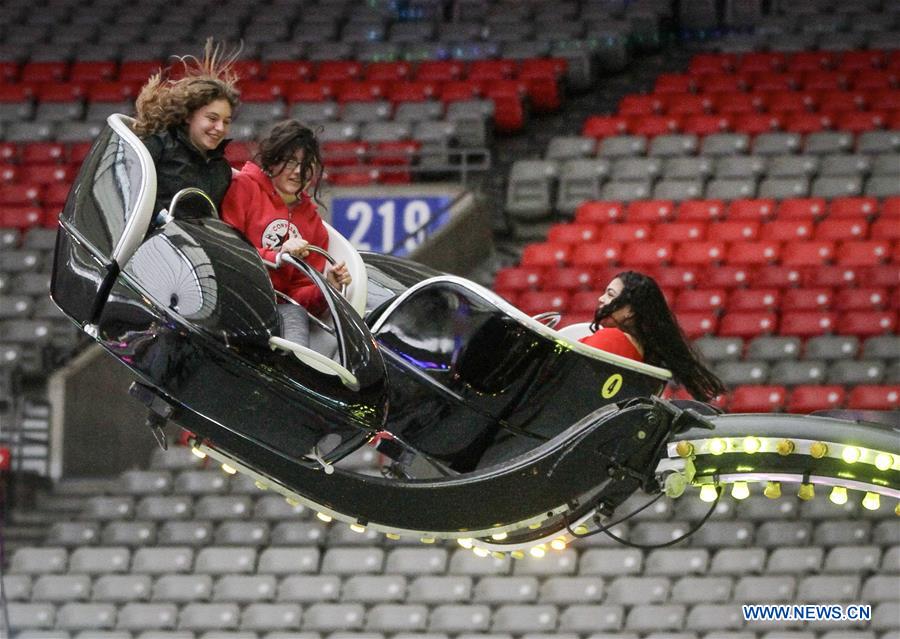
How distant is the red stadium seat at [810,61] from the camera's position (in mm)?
15305

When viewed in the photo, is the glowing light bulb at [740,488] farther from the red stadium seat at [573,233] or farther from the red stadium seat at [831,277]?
the red stadium seat at [573,233]

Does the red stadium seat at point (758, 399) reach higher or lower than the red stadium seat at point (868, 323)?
lower

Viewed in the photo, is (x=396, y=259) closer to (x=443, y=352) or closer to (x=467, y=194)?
(x=443, y=352)

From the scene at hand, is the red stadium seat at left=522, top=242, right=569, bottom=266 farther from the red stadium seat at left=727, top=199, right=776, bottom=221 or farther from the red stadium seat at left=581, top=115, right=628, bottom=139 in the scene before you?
the red stadium seat at left=581, top=115, right=628, bottom=139

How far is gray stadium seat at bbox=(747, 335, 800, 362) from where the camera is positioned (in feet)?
37.9

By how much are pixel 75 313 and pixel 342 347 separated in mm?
777

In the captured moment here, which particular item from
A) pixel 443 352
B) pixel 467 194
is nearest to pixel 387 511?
pixel 443 352

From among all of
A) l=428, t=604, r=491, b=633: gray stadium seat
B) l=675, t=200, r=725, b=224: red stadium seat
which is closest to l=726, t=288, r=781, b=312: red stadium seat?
l=675, t=200, r=725, b=224: red stadium seat

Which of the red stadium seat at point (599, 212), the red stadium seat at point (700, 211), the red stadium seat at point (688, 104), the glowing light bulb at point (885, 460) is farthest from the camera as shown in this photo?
the red stadium seat at point (688, 104)

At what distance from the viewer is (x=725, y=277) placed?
12227mm

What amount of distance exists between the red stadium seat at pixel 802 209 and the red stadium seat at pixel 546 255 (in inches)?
61.6

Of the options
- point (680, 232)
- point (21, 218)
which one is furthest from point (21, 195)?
point (680, 232)

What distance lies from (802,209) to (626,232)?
1.26 m

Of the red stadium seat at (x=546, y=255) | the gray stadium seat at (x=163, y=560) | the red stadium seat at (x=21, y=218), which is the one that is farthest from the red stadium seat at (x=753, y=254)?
the red stadium seat at (x=21, y=218)
